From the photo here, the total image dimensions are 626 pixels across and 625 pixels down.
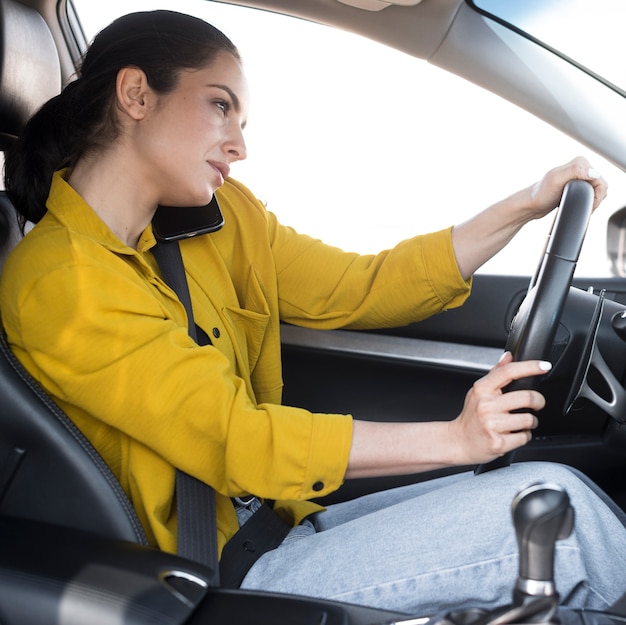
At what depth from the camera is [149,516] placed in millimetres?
1039

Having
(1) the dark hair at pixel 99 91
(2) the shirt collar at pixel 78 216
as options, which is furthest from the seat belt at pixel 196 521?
(1) the dark hair at pixel 99 91

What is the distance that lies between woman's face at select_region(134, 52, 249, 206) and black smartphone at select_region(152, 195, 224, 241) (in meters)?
0.04

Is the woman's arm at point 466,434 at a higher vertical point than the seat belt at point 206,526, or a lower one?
higher

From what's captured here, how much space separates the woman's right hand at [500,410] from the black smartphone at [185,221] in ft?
1.78

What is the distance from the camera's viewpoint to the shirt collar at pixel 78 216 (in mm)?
1106

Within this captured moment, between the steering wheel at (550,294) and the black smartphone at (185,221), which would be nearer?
the steering wheel at (550,294)

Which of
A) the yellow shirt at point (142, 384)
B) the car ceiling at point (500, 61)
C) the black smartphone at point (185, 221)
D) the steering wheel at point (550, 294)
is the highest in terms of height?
the car ceiling at point (500, 61)

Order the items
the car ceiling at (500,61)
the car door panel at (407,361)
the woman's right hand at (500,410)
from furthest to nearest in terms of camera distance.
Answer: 1. the car door panel at (407,361)
2. the car ceiling at (500,61)
3. the woman's right hand at (500,410)

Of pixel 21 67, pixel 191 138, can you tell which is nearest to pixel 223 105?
pixel 191 138

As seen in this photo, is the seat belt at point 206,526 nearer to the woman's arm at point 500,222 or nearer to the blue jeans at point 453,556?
the blue jeans at point 453,556

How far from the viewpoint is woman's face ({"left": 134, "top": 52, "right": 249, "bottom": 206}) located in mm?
1191

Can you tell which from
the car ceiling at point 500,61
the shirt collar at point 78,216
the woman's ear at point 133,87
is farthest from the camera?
the car ceiling at point 500,61

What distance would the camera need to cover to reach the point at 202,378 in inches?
39.1

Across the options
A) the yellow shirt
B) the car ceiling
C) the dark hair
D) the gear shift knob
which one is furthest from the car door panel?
the gear shift knob
